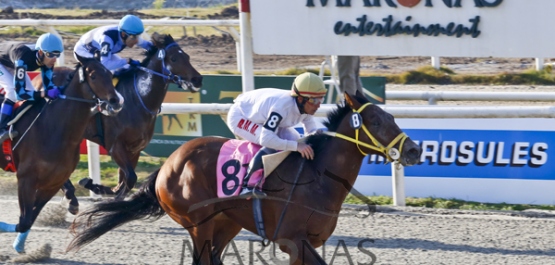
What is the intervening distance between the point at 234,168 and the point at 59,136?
1.67 m

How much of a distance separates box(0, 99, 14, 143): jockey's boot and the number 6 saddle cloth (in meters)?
2.03

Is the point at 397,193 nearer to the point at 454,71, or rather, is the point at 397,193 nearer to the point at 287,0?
the point at 287,0

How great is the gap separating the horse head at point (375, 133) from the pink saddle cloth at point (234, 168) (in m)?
0.58

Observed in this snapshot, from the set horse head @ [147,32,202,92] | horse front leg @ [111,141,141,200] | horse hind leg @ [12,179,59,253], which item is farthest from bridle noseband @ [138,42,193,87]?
horse hind leg @ [12,179,59,253]

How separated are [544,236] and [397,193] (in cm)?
146

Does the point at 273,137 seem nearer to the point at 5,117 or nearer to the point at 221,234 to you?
the point at 221,234

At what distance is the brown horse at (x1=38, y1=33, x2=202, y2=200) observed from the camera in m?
7.66

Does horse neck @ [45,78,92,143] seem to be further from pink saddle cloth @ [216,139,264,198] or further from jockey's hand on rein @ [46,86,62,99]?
pink saddle cloth @ [216,139,264,198]

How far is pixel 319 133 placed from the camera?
17.1 ft

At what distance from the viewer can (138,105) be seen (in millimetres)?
7766

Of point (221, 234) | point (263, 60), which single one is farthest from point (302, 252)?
point (263, 60)

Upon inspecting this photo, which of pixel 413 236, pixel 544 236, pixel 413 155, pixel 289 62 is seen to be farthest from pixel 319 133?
pixel 289 62
